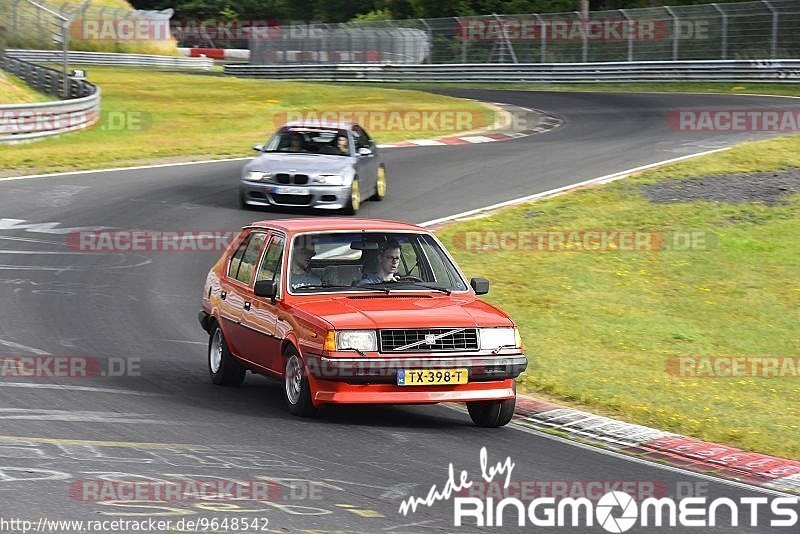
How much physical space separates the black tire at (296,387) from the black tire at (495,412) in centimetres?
119

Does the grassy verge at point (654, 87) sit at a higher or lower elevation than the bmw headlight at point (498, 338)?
lower

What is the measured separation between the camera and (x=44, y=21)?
59844 mm

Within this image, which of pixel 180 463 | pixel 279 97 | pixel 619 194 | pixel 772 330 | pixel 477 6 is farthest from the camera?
pixel 477 6

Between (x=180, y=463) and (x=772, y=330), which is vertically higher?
(x=180, y=463)

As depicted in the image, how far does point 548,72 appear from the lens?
52875 millimetres

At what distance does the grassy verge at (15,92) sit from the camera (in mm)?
38000

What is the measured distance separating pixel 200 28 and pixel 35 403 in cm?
9877

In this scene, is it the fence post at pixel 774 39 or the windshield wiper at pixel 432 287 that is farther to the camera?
the fence post at pixel 774 39

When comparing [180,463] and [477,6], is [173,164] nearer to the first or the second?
[180,463]

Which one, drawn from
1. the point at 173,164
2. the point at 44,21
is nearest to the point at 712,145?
the point at 173,164

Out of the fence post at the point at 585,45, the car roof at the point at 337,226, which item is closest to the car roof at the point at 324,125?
the car roof at the point at 337,226

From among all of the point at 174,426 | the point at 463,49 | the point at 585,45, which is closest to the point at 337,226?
the point at 174,426

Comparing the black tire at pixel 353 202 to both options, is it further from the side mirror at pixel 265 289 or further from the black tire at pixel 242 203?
the side mirror at pixel 265 289

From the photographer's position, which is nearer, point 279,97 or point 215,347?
point 215,347
